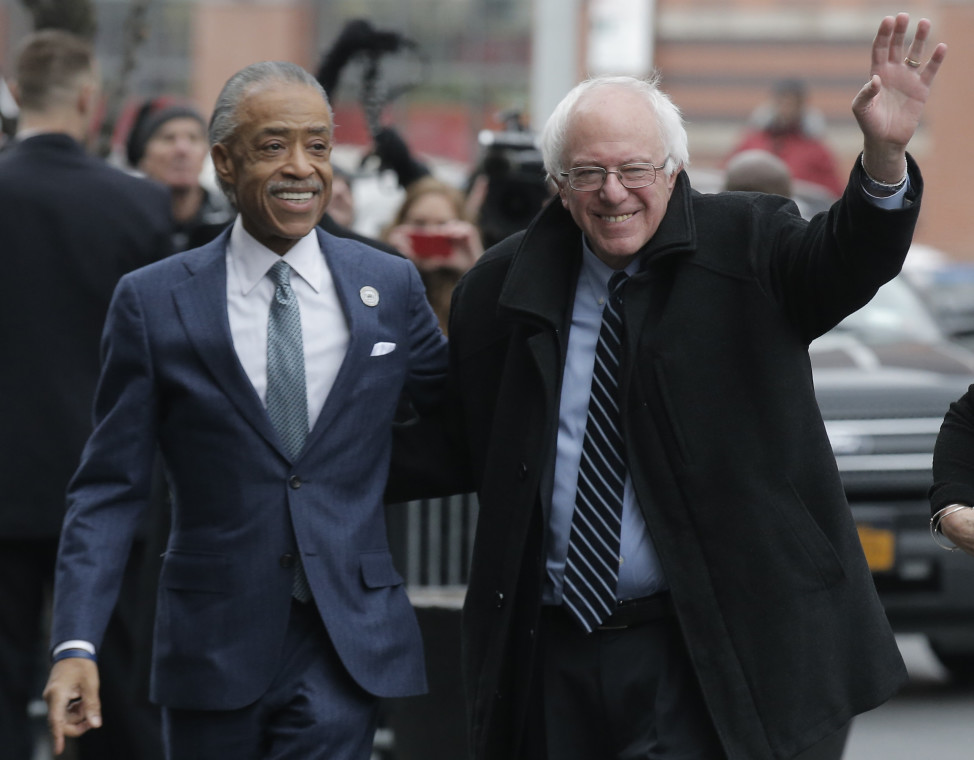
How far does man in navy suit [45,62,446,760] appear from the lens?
13.5 ft

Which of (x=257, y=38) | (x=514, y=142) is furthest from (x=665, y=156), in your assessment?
(x=257, y=38)

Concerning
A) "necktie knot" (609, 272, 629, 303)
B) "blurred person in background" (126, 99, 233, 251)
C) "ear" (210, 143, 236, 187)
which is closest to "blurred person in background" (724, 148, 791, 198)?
"blurred person in background" (126, 99, 233, 251)

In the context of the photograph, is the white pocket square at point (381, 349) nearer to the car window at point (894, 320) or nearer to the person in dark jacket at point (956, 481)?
the person in dark jacket at point (956, 481)

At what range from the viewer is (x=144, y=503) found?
4289 millimetres

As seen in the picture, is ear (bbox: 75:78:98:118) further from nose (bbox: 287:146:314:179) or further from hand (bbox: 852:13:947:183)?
hand (bbox: 852:13:947:183)

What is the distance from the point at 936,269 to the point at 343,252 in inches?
636

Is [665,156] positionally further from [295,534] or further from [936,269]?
[936,269]

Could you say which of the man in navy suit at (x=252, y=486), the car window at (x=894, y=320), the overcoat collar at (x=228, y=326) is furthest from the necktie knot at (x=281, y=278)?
the car window at (x=894, y=320)

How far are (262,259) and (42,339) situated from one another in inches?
71.5

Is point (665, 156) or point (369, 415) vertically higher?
point (665, 156)

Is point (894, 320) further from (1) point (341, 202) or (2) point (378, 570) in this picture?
(2) point (378, 570)

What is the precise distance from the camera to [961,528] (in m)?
4.04

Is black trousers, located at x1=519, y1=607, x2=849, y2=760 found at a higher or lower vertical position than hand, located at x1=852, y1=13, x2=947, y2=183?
lower

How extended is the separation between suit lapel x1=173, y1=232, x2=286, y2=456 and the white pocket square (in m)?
0.30
